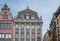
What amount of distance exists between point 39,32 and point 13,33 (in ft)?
27.3

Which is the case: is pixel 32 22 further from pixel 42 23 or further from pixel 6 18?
pixel 6 18

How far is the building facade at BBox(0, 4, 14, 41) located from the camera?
69750 mm

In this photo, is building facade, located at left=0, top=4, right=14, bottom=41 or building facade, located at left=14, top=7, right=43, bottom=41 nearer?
building facade, located at left=0, top=4, right=14, bottom=41

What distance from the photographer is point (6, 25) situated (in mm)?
70250

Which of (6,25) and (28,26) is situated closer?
(6,25)

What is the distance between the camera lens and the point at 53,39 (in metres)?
66.3

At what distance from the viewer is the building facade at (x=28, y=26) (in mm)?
69938

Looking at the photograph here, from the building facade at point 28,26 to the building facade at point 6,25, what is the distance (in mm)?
1432

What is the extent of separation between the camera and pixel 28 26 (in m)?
71.0

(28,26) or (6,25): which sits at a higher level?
(6,25)

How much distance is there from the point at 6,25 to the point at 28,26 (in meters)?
7.09

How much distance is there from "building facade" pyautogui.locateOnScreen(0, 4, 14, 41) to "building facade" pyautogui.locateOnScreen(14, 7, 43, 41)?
1.43 m

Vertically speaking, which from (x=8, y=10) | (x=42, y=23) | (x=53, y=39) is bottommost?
(x=53, y=39)

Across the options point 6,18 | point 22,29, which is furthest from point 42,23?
point 6,18
